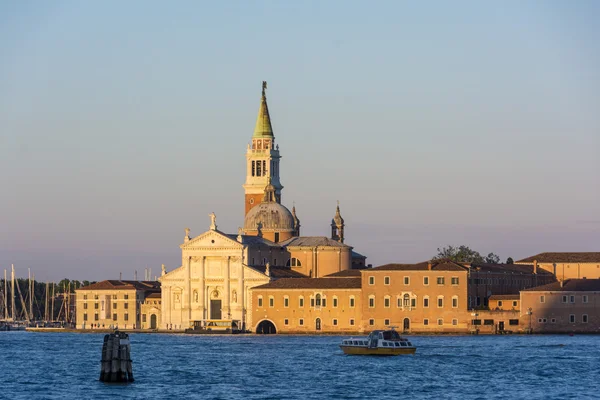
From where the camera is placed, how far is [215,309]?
12181 cm

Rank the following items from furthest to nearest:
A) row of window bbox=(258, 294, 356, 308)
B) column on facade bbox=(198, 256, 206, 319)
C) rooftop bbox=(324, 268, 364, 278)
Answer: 1. column on facade bbox=(198, 256, 206, 319)
2. rooftop bbox=(324, 268, 364, 278)
3. row of window bbox=(258, 294, 356, 308)

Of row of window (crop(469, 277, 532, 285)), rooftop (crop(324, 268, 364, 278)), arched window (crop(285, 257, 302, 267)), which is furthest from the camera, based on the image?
arched window (crop(285, 257, 302, 267))

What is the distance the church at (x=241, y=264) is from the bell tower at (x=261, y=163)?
4.04 metres

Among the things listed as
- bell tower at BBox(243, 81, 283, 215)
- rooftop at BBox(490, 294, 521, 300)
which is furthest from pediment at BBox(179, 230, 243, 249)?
rooftop at BBox(490, 294, 521, 300)

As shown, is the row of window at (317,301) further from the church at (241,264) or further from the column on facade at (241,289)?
the column on facade at (241,289)

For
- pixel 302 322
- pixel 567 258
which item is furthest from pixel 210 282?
pixel 567 258

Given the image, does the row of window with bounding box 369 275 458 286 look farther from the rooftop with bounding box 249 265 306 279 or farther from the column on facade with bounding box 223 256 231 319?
the column on facade with bounding box 223 256 231 319

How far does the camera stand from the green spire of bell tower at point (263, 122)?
136 metres

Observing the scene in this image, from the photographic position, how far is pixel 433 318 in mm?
108812

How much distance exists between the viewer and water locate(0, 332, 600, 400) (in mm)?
61094

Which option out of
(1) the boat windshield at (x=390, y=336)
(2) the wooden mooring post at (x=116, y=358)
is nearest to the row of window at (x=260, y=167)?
(1) the boat windshield at (x=390, y=336)

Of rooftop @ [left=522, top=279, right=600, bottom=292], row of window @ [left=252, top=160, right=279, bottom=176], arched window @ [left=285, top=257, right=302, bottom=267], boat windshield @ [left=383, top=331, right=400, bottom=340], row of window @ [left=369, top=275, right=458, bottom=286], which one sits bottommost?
boat windshield @ [left=383, top=331, right=400, bottom=340]

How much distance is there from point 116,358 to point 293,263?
64.8 metres

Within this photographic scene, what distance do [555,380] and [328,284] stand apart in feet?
156
